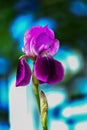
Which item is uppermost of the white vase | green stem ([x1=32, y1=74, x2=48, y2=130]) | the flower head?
the flower head

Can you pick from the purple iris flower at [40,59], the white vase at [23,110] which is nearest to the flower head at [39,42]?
the purple iris flower at [40,59]

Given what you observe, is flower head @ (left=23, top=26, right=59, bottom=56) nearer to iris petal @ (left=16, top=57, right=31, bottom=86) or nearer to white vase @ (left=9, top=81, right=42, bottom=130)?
iris petal @ (left=16, top=57, right=31, bottom=86)

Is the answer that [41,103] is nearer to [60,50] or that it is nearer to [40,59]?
[40,59]

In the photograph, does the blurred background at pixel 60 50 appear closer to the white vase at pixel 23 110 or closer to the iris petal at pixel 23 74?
the white vase at pixel 23 110

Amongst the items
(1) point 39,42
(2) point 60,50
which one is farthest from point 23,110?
(1) point 39,42

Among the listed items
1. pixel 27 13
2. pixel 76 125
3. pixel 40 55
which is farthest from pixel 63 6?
pixel 40 55

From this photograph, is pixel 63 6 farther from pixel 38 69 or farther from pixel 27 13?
pixel 38 69

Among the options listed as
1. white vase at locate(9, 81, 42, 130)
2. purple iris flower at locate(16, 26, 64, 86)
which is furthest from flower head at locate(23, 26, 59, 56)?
white vase at locate(9, 81, 42, 130)
